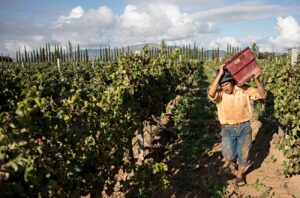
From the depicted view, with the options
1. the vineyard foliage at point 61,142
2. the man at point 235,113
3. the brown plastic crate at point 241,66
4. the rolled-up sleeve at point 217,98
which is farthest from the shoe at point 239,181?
the vineyard foliage at point 61,142

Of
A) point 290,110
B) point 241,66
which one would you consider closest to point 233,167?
point 290,110

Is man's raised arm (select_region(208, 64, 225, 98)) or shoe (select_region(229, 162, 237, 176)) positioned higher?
man's raised arm (select_region(208, 64, 225, 98))

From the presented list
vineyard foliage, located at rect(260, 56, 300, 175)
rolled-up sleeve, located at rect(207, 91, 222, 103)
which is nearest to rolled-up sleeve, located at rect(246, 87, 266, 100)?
rolled-up sleeve, located at rect(207, 91, 222, 103)

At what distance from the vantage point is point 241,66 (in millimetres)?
6023

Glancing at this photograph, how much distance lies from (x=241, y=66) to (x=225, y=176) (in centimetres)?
225

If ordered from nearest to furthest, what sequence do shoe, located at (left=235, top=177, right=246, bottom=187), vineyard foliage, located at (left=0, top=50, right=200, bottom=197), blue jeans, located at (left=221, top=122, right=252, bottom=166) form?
vineyard foliage, located at (left=0, top=50, right=200, bottom=197), blue jeans, located at (left=221, top=122, right=252, bottom=166), shoe, located at (left=235, top=177, right=246, bottom=187)

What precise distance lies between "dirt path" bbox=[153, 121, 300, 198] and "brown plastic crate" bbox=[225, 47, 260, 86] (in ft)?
6.14

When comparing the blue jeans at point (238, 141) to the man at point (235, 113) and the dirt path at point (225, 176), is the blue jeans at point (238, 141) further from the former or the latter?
the dirt path at point (225, 176)

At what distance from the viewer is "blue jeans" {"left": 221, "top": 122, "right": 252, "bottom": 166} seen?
20.7ft

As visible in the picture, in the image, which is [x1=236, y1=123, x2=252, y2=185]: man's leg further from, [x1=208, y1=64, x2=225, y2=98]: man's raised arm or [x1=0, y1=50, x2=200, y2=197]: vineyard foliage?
[x1=0, y1=50, x2=200, y2=197]: vineyard foliage

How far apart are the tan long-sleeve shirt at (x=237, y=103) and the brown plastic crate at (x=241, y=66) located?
23cm

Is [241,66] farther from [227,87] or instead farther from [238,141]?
[238,141]

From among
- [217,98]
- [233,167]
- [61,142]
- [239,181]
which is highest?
[217,98]

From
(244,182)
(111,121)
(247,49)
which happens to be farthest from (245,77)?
(111,121)
